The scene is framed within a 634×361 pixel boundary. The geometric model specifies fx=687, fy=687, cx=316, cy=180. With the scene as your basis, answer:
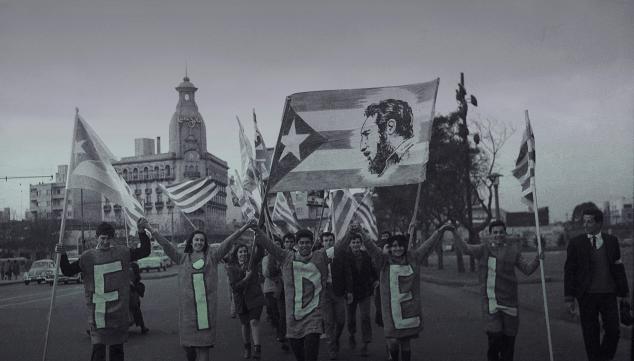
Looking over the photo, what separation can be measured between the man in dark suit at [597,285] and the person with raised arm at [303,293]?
2.79 meters

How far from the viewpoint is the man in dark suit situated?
294 inches

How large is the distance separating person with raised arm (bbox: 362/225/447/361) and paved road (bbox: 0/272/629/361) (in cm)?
191

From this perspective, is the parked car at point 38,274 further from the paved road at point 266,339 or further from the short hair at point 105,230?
the short hair at point 105,230

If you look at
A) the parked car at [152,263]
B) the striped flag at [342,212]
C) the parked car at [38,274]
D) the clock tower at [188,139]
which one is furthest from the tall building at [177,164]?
the striped flag at [342,212]

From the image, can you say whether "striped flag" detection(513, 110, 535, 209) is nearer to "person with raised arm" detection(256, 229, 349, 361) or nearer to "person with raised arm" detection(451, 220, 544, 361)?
"person with raised arm" detection(451, 220, 544, 361)

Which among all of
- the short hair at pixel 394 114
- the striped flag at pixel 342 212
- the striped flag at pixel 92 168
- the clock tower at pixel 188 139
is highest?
the clock tower at pixel 188 139

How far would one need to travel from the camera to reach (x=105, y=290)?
6.96 meters

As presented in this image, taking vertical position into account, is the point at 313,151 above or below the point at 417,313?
above

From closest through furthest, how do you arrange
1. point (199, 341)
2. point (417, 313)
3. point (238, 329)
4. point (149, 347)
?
1. point (199, 341)
2. point (417, 313)
3. point (149, 347)
4. point (238, 329)

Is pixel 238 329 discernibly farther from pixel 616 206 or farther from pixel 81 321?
pixel 616 206

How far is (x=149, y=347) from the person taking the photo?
11086 millimetres

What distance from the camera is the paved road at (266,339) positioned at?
31.4 ft

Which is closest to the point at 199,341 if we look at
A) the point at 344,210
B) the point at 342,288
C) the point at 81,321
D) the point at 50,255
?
the point at 342,288

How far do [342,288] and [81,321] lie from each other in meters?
8.64
